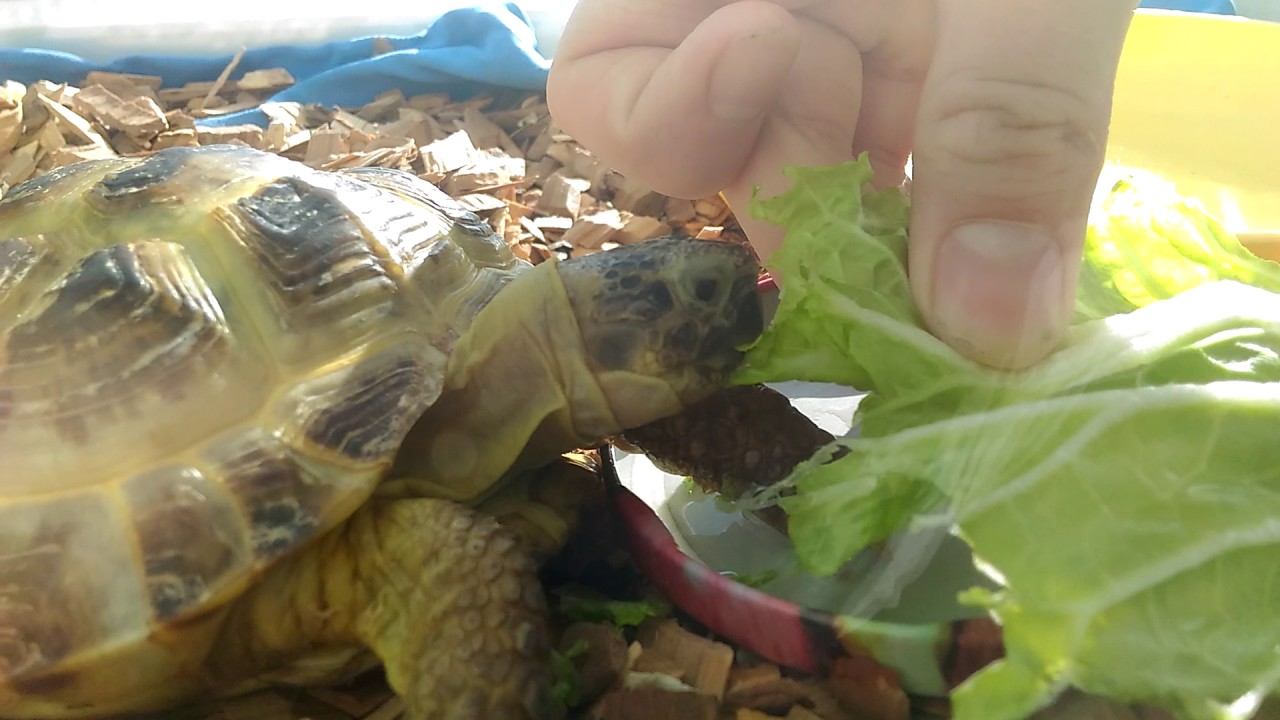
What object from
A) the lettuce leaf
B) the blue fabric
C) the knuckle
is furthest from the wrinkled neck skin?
the blue fabric

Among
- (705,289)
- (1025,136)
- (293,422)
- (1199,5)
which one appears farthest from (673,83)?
(1199,5)

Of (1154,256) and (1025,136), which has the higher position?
(1025,136)

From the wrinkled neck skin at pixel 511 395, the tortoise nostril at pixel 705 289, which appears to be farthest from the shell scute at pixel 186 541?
the tortoise nostril at pixel 705 289

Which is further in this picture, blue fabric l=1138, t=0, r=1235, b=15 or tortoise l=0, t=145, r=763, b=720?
blue fabric l=1138, t=0, r=1235, b=15

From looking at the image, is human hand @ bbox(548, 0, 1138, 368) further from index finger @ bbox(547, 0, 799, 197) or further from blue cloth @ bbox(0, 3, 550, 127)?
blue cloth @ bbox(0, 3, 550, 127)

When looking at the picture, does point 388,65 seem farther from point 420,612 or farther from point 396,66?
point 420,612

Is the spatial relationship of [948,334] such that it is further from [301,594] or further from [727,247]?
[301,594]

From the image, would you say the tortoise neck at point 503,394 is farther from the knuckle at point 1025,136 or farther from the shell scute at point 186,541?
the knuckle at point 1025,136
